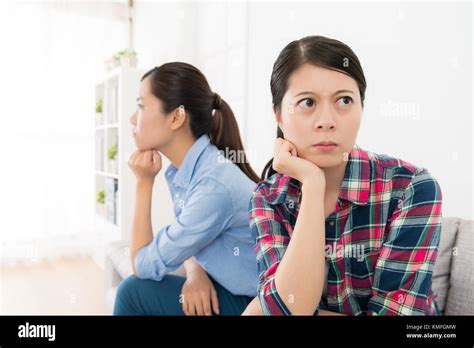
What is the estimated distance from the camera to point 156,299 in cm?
81

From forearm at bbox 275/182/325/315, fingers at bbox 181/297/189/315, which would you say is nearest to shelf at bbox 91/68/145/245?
fingers at bbox 181/297/189/315

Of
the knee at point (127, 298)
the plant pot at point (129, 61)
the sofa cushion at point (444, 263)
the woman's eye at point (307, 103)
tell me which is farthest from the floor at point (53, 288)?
the plant pot at point (129, 61)

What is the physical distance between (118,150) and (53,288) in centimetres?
69

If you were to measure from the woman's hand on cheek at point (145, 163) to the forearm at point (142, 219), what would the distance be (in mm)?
22

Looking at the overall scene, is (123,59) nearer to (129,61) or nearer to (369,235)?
(129,61)

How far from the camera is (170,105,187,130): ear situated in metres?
0.76

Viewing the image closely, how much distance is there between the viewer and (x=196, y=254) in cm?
84

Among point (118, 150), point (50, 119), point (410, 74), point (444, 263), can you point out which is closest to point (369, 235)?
point (444, 263)

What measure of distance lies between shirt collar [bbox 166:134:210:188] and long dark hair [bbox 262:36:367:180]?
0.98 feet

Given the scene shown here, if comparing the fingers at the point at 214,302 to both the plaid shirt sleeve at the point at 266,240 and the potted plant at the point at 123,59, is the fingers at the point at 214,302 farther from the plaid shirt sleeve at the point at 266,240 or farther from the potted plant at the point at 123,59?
the potted plant at the point at 123,59

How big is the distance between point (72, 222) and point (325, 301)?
1.69 metres

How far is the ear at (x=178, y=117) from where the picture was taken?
0.76 m

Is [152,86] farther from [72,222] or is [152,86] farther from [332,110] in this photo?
[72,222]
